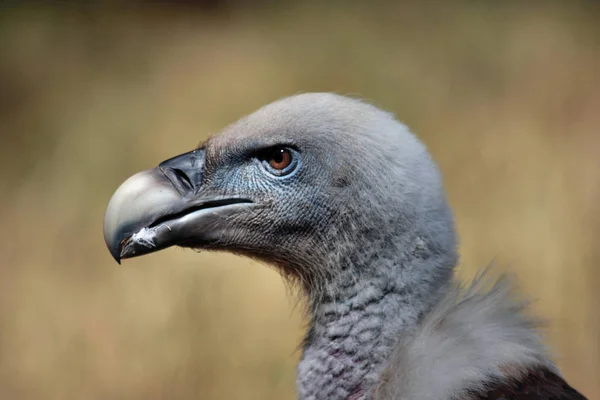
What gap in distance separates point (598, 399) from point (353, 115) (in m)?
2.62

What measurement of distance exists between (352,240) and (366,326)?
168mm

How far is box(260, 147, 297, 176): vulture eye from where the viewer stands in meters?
1.63

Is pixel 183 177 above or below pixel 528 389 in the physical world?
below

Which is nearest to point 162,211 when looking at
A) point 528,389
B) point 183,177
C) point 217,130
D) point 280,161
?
point 183,177

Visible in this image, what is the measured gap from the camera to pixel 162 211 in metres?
1.60

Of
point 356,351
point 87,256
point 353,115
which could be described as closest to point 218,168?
point 353,115

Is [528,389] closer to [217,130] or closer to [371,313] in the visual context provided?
[371,313]

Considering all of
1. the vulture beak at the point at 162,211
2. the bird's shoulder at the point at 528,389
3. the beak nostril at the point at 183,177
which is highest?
the bird's shoulder at the point at 528,389

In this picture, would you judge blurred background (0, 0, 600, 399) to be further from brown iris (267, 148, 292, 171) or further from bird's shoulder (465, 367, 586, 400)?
bird's shoulder (465, 367, 586, 400)

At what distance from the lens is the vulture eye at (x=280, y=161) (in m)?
1.63

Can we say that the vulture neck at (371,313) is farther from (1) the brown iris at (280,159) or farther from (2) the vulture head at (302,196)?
(1) the brown iris at (280,159)

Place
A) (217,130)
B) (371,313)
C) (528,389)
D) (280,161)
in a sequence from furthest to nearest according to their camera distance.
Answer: (217,130) < (280,161) < (371,313) < (528,389)

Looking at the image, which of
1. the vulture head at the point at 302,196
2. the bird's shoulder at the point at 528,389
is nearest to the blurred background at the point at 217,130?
the vulture head at the point at 302,196

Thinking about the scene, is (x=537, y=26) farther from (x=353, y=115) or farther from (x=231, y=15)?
(x=353, y=115)
